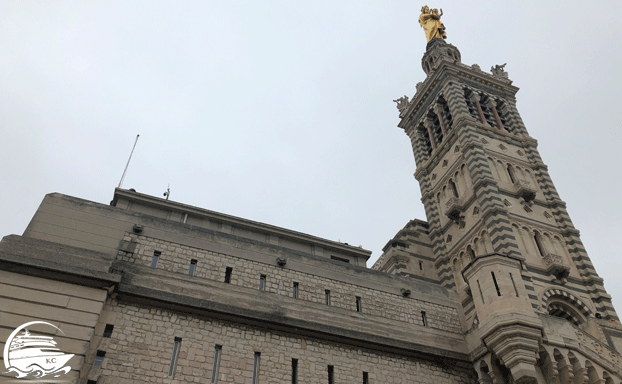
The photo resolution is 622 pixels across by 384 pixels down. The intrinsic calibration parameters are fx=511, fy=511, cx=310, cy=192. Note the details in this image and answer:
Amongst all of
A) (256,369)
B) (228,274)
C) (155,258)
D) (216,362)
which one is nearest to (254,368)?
(256,369)

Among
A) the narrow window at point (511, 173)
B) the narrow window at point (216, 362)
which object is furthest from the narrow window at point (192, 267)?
the narrow window at point (511, 173)

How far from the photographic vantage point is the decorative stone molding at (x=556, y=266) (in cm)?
2758

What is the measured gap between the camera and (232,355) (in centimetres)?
1594

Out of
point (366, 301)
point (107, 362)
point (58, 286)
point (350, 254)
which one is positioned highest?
point (350, 254)

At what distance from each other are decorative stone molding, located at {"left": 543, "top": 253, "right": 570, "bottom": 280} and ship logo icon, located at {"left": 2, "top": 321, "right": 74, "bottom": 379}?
23965 millimetres

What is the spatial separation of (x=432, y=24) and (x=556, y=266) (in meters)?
29.5

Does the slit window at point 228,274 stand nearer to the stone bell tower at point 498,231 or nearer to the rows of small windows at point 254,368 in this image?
the rows of small windows at point 254,368

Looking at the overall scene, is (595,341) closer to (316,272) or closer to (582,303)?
(582,303)

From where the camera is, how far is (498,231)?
92.7 ft

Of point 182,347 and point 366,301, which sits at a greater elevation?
point 366,301

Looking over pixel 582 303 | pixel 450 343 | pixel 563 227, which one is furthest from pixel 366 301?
pixel 563 227

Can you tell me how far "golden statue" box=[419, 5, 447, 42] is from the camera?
4846 cm

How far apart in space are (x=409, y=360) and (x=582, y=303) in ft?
45.1

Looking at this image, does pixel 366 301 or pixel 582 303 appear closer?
pixel 366 301
